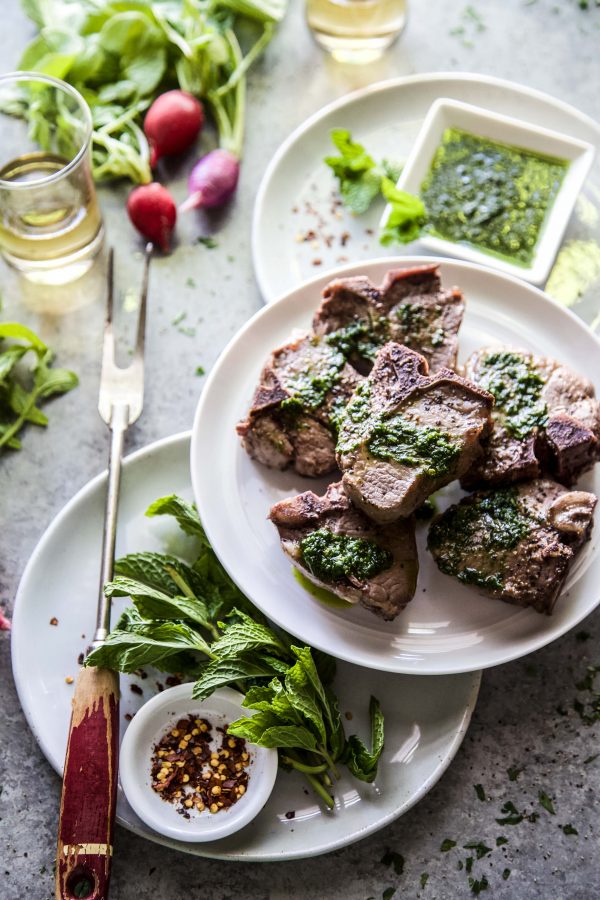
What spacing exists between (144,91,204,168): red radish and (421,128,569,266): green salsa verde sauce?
3.94ft

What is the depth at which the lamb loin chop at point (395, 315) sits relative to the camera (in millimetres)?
3541

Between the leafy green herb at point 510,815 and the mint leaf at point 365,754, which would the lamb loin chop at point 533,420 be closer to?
the mint leaf at point 365,754

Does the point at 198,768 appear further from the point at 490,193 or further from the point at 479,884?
the point at 490,193

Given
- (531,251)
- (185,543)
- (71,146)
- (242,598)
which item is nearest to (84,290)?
(71,146)

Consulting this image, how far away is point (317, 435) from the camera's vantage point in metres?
3.44

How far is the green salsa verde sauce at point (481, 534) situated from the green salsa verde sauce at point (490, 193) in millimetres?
1297

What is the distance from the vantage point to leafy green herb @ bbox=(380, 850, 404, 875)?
11.0 feet

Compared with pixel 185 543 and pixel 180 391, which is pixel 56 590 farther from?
pixel 180 391

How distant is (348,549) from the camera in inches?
127

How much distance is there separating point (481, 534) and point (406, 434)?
47cm

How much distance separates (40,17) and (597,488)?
3568mm

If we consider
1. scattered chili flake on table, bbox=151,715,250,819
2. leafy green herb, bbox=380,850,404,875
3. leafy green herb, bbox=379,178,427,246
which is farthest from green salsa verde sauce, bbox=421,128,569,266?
leafy green herb, bbox=380,850,404,875

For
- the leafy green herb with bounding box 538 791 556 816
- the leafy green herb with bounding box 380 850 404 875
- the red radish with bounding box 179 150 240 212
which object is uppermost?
the red radish with bounding box 179 150 240 212

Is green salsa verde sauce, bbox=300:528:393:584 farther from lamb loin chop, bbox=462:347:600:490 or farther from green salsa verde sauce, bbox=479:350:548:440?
green salsa verde sauce, bbox=479:350:548:440
